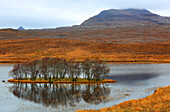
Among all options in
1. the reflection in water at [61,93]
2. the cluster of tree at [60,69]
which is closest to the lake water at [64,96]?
the reflection in water at [61,93]

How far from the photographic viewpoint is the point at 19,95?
119 ft

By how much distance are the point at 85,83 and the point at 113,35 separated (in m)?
137

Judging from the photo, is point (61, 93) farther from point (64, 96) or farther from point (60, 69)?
point (60, 69)

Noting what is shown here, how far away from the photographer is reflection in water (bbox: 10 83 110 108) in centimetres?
3141

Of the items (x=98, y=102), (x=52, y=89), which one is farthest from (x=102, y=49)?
(x=98, y=102)

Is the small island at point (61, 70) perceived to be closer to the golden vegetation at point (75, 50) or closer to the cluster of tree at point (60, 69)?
the cluster of tree at point (60, 69)

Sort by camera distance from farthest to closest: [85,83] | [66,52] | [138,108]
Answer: [66,52] → [85,83] → [138,108]

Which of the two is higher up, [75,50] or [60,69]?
[60,69]

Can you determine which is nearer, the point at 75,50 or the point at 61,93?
the point at 61,93

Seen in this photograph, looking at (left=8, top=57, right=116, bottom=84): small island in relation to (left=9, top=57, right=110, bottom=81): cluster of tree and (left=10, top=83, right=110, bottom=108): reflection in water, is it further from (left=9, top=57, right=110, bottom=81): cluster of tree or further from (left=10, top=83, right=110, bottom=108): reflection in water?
(left=10, top=83, right=110, bottom=108): reflection in water

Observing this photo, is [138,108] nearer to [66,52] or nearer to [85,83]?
[85,83]

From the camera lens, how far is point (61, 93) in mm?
36531

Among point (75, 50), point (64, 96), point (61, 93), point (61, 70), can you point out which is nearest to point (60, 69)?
point (61, 70)

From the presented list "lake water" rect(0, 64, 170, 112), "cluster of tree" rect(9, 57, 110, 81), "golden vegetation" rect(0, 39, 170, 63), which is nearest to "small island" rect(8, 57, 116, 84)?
"cluster of tree" rect(9, 57, 110, 81)
